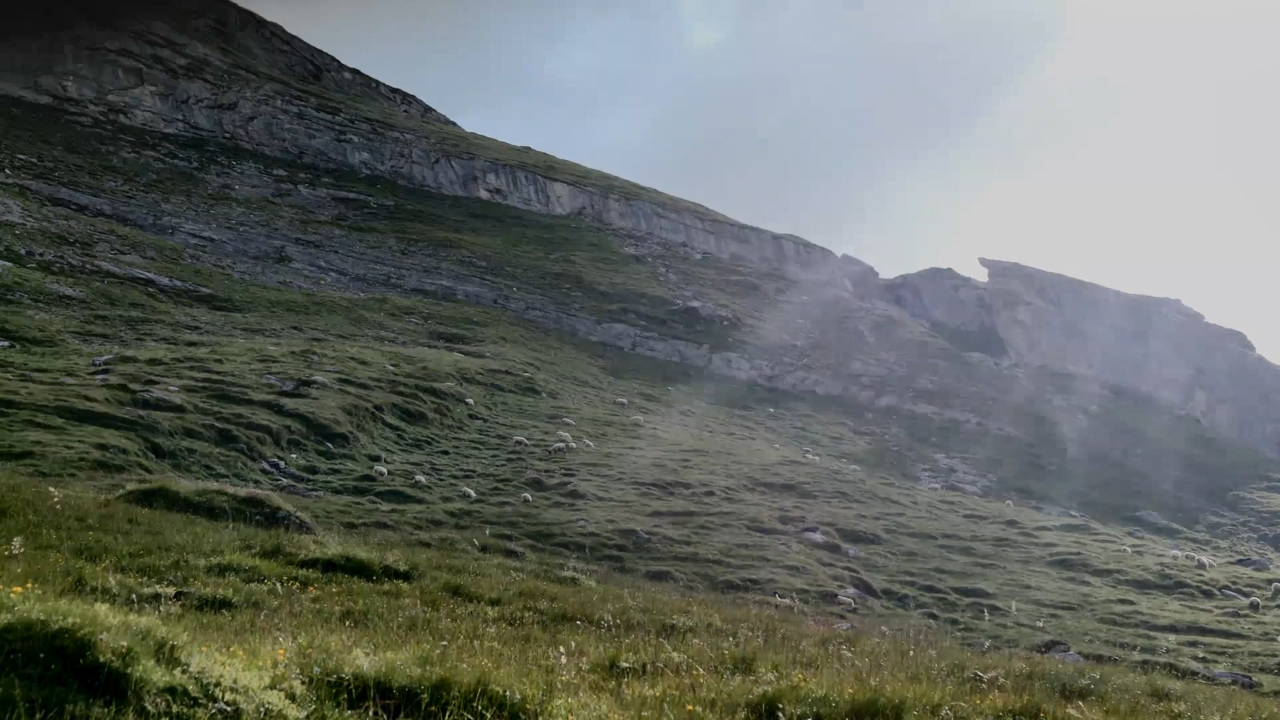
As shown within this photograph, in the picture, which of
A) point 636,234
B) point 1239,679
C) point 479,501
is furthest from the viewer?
point 636,234

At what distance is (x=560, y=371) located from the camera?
6031 cm

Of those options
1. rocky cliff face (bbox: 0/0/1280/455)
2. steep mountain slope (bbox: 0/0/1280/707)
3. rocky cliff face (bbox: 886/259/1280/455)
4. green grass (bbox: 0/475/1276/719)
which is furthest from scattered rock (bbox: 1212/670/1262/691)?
rocky cliff face (bbox: 886/259/1280/455)

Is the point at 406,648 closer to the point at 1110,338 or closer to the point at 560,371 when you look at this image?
the point at 560,371

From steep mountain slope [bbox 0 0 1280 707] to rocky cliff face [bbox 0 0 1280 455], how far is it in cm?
49

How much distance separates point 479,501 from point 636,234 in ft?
266

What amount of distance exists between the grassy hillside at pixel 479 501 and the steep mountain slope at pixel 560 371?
0.33 m

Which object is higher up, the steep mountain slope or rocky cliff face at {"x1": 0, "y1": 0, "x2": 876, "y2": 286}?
Result: rocky cliff face at {"x1": 0, "y1": 0, "x2": 876, "y2": 286}

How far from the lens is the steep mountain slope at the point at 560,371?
29.0 meters

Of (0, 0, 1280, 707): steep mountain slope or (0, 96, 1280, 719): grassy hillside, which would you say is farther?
(0, 0, 1280, 707): steep mountain slope

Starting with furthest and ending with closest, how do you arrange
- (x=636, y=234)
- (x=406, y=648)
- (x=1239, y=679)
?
1. (x=636, y=234)
2. (x=1239, y=679)
3. (x=406, y=648)

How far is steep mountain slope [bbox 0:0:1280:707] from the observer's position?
95.0 ft

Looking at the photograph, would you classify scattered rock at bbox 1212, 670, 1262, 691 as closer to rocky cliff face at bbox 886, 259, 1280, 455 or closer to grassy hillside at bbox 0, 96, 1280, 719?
grassy hillside at bbox 0, 96, 1280, 719

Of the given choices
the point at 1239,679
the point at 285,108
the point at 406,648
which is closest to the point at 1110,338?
the point at 1239,679

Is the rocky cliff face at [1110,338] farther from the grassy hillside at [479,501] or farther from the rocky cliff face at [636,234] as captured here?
the grassy hillside at [479,501]
